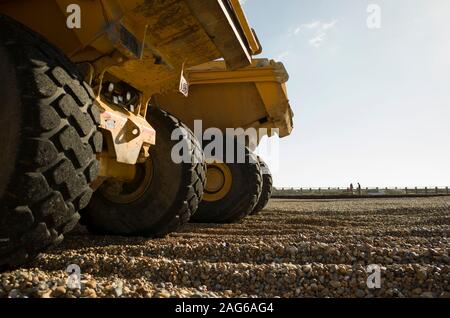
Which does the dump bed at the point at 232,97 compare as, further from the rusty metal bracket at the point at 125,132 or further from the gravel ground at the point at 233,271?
the gravel ground at the point at 233,271

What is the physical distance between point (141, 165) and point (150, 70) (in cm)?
84

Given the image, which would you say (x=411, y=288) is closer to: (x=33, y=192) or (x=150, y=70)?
(x=33, y=192)

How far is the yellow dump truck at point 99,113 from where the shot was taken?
162cm

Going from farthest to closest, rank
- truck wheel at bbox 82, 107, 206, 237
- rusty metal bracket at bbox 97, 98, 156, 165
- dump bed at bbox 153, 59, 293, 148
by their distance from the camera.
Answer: dump bed at bbox 153, 59, 293, 148 < truck wheel at bbox 82, 107, 206, 237 < rusty metal bracket at bbox 97, 98, 156, 165

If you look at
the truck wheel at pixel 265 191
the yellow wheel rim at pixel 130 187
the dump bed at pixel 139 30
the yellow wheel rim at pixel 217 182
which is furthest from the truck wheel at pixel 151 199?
the truck wheel at pixel 265 191

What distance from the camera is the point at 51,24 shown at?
227 cm

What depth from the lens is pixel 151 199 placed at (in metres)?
3.14

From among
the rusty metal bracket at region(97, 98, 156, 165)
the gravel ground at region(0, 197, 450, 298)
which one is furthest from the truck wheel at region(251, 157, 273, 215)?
the rusty metal bracket at region(97, 98, 156, 165)

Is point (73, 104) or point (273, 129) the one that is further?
point (273, 129)

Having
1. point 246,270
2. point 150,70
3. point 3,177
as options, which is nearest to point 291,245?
point 246,270

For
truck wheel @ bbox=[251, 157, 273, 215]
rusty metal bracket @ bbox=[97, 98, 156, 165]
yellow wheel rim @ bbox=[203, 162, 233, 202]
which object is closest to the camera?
rusty metal bracket @ bbox=[97, 98, 156, 165]

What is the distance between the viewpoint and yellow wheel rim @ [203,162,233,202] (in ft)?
17.2

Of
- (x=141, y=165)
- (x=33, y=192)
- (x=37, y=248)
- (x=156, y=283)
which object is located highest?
(x=141, y=165)

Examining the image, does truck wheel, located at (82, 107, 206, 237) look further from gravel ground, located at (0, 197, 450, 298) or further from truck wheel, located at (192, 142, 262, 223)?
truck wheel, located at (192, 142, 262, 223)
